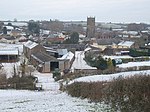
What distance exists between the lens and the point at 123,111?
35.9 feet

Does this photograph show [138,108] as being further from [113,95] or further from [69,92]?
[69,92]

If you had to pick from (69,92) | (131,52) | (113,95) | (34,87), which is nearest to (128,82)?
(113,95)

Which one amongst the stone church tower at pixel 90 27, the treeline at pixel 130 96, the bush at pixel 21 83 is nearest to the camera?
the treeline at pixel 130 96

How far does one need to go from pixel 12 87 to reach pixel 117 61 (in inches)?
760

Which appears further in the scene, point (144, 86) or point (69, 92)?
point (69, 92)

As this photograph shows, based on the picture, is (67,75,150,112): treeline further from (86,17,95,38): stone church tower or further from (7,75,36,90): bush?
(86,17,95,38): stone church tower

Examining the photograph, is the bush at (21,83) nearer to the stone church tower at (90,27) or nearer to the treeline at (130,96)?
the treeline at (130,96)

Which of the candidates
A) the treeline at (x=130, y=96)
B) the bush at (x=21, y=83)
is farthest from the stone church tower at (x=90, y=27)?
the treeline at (x=130, y=96)

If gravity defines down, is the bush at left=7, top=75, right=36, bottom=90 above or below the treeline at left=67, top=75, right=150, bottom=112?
below

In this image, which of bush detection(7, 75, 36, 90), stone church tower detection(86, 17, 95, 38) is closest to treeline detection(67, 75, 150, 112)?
bush detection(7, 75, 36, 90)

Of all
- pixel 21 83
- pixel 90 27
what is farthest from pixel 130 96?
pixel 90 27

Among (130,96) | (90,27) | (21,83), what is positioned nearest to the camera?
(130,96)

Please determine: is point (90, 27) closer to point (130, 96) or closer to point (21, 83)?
point (21, 83)

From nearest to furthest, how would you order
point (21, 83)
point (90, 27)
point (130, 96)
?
point (130, 96)
point (21, 83)
point (90, 27)
